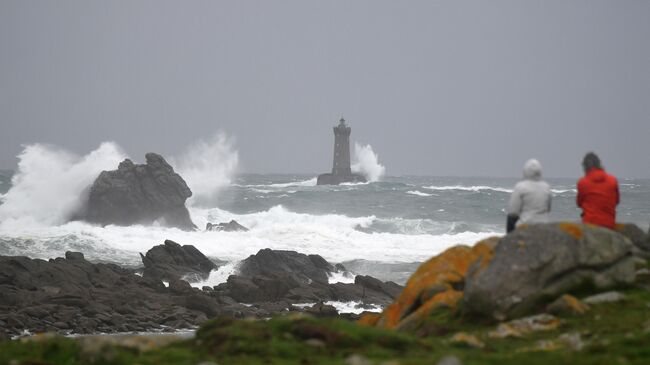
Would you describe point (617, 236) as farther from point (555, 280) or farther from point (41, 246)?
point (41, 246)

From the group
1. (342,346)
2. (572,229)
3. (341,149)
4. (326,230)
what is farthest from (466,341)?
(341,149)

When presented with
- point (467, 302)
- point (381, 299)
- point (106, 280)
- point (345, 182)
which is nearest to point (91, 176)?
point (106, 280)

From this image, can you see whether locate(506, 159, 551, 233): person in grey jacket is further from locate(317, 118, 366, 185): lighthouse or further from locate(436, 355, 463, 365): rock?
locate(317, 118, 366, 185): lighthouse

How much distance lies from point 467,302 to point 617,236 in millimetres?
2308

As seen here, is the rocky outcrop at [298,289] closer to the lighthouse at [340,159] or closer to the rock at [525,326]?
the rock at [525,326]

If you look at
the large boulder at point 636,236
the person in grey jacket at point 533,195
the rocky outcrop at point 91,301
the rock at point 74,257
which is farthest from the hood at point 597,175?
the rock at point 74,257

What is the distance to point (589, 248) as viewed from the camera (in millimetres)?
10797

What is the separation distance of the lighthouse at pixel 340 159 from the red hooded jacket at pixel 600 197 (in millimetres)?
117194

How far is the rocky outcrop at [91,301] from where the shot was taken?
25.4m

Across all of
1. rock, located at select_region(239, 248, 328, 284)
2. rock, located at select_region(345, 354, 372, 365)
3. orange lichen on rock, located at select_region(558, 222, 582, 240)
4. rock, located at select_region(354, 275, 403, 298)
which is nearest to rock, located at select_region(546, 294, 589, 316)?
orange lichen on rock, located at select_region(558, 222, 582, 240)

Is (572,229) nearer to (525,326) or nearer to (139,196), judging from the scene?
(525,326)

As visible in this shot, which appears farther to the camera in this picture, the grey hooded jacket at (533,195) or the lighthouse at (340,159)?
the lighthouse at (340,159)

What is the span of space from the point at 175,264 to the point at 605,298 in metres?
29.9

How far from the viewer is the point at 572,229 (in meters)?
10.8
